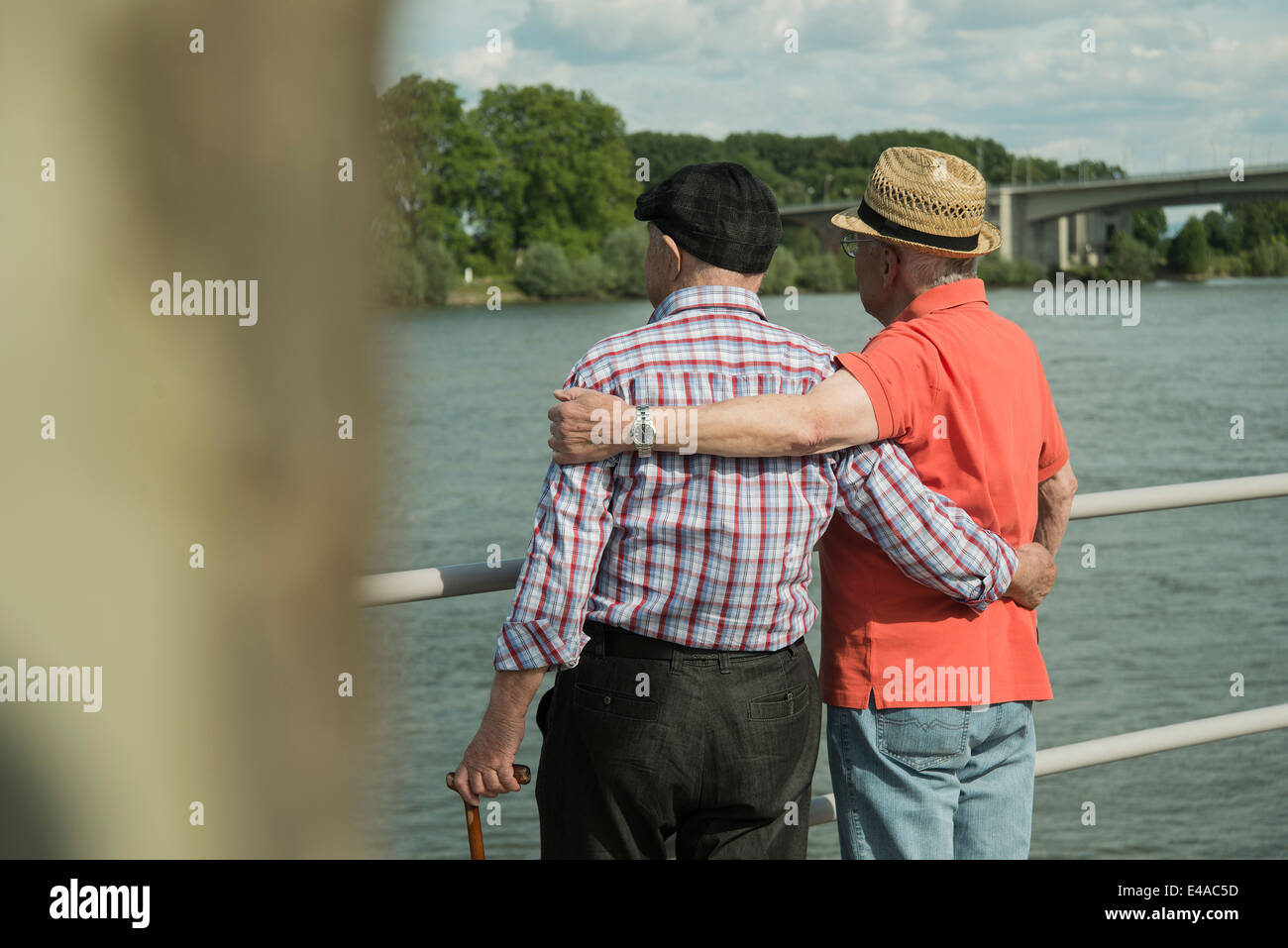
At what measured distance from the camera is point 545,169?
45531mm

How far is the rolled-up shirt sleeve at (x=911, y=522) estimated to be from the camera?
1.93m

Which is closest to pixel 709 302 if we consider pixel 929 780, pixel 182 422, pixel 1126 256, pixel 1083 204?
pixel 929 780

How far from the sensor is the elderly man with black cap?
181cm

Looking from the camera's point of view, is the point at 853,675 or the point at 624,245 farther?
the point at 624,245

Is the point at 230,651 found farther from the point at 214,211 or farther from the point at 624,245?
the point at 624,245

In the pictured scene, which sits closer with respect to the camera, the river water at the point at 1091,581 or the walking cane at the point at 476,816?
the walking cane at the point at 476,816

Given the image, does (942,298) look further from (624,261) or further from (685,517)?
(624,261)

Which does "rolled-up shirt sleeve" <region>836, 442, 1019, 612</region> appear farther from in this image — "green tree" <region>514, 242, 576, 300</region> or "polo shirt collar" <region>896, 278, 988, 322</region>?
"green tree" <region>514, 242, 576, 300</region>

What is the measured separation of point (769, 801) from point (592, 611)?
1.27 feet

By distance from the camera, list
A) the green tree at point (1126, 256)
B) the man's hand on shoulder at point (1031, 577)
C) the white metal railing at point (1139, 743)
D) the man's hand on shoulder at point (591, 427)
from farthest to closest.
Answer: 1. the green tree at point (1126, 256)
2. the white metal railing at point (1139, 743)
3. the man's hand on shoulder at point (1031, 577)
4. the man's hand on shoulder at point (591, 427)

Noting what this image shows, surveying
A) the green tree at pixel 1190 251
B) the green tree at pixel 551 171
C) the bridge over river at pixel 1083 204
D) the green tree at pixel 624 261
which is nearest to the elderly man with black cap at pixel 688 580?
the bridge over river at pixel 1083 204

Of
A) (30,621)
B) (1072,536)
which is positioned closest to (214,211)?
(30,621)

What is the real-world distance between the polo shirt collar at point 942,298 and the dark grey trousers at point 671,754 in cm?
59

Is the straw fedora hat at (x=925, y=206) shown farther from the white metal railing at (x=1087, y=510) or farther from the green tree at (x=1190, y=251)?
the green tree at (x=1190, y=251)
